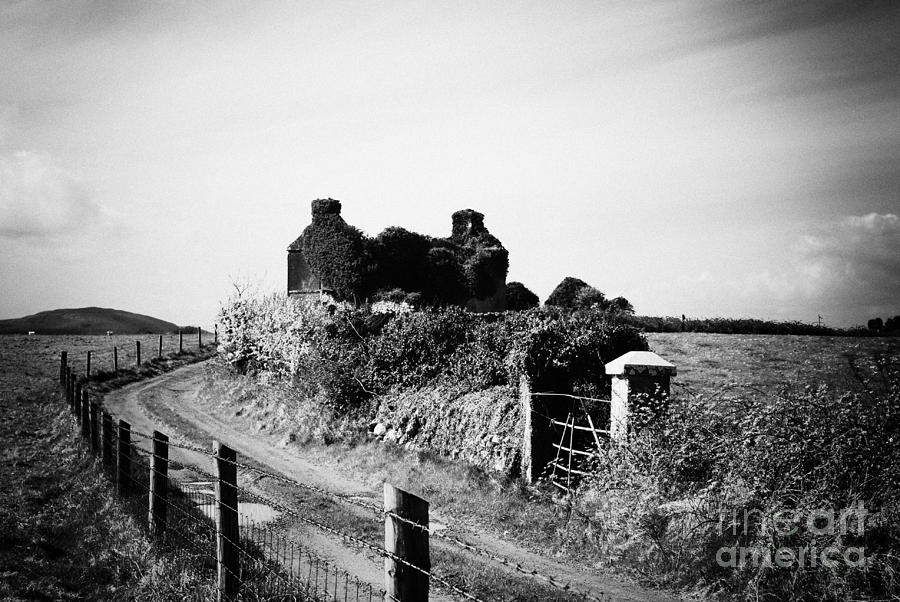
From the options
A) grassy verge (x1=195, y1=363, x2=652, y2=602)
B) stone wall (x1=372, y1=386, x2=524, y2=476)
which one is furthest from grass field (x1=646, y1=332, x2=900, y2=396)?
grassy verge (x1=195, y1=363, x2=652, y2=602)

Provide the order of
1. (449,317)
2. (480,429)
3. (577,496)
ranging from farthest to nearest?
1. (449,317)
2. (480,429)
3. (577,496)

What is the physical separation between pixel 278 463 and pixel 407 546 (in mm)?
12309

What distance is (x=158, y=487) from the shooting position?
24.3ft

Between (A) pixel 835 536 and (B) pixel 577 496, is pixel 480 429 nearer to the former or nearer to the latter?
(B) pixel 577 496

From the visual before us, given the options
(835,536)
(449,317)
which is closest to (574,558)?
(835,536)

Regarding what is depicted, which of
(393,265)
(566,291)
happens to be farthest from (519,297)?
(393,265)

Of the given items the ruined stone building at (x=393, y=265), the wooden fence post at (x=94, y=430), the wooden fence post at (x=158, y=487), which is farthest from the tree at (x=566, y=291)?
the wooden fence post at (x=158, y=487)

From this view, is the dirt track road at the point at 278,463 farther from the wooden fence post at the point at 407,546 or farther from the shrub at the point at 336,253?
the shrub at the point at 336,253

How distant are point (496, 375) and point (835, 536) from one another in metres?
8.69

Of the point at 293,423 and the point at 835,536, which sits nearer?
the point at 835,536

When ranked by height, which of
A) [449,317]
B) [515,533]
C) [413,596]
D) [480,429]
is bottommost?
[515,533]

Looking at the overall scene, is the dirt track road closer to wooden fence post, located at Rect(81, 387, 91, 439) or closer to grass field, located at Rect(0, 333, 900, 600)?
grass field, located at Rect(0, 333, 900, 600)

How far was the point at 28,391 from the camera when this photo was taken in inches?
897

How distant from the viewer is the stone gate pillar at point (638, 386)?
29.5ft
